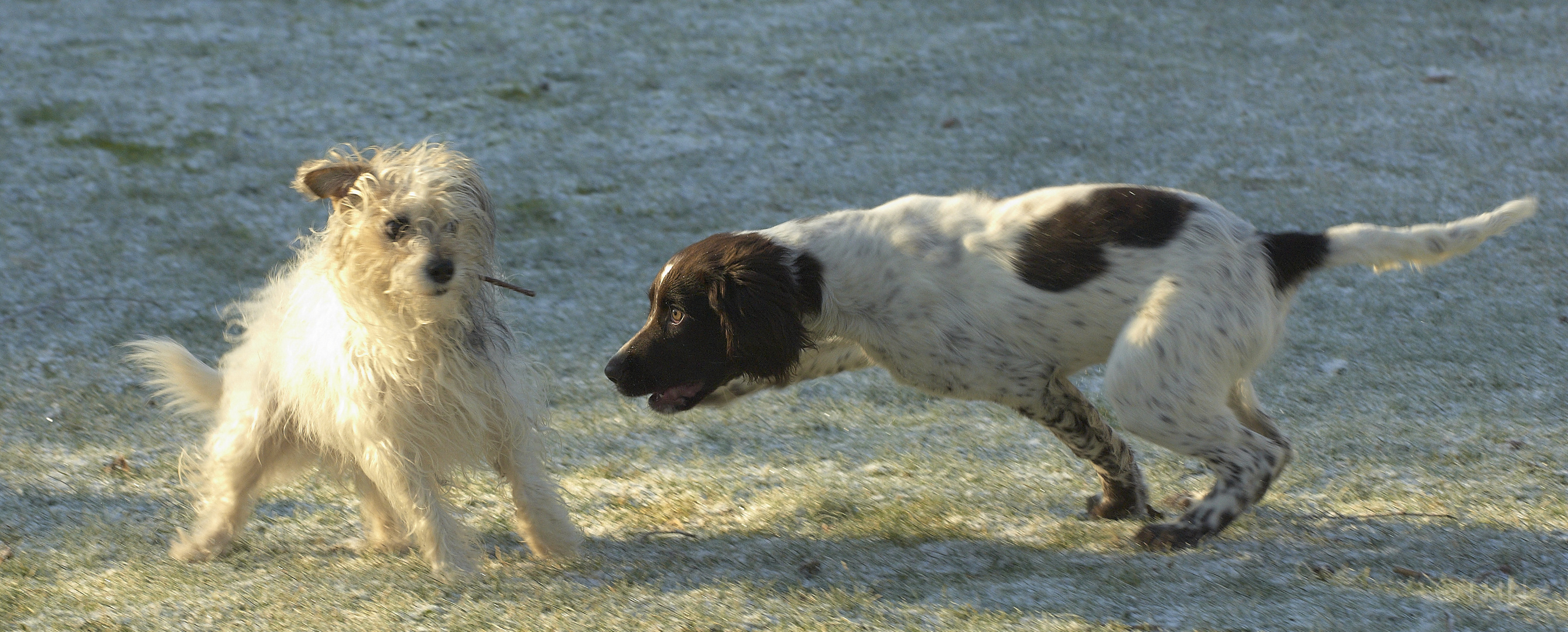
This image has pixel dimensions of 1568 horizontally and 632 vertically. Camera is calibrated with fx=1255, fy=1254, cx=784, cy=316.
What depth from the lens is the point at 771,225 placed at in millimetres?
6402

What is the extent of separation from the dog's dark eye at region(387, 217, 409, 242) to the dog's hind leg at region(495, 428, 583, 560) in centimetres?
67

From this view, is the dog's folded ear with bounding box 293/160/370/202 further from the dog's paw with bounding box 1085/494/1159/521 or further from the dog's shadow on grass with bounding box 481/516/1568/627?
the dog's paw with bounding box 1085/494/1159/521

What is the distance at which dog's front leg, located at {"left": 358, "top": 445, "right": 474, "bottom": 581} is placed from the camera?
3.44 meters

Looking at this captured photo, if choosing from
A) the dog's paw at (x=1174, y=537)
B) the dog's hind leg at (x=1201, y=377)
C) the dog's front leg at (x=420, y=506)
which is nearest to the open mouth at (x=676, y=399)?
the dog's front leg at (x=420, y=506)

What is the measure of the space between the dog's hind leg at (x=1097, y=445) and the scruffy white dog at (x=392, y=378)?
1.50 metres

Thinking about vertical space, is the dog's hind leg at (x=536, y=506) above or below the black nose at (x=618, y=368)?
below

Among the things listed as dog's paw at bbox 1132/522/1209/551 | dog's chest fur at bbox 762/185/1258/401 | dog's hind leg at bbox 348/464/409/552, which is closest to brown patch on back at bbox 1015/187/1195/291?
dog's chest fur at bbox 762/185/1258/401

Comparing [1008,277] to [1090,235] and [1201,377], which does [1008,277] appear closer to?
[1090,235]

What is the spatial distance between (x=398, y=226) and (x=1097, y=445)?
7.15 ft

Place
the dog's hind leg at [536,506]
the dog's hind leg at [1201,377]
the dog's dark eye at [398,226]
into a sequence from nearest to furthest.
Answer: the dog's dark eye at [398,226] → the dog's hind leg at [1201,377] → the dog's hind leg at [536,506]

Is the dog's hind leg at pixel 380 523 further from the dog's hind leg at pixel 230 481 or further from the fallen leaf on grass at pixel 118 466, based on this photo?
the fallen leaf on grass at pixel 118 466

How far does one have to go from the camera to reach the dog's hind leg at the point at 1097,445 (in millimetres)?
3881

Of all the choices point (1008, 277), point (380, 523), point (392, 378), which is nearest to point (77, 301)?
point (380, 523)

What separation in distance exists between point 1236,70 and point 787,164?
323cm
